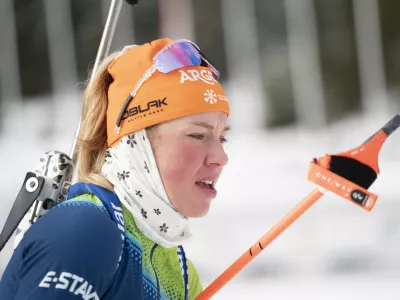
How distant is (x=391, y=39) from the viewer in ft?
15.1

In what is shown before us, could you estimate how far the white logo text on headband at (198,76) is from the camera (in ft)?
5.02

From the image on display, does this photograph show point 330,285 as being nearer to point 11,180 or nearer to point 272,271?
point 272,271

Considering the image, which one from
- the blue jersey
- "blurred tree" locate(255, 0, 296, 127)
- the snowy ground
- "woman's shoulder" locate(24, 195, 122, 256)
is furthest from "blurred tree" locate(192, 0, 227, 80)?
"woman's shoulder" locate(24, 195, 122, 256)

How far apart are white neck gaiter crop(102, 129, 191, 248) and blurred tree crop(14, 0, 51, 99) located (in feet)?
12.6

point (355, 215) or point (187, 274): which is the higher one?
point (187, 274)

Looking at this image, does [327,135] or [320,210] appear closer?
[320,210]

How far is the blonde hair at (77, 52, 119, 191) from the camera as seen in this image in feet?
5.08

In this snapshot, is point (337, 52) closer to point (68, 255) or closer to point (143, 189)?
point (143, 189)

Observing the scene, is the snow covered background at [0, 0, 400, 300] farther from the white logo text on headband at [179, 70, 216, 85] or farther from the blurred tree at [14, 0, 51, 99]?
the white logo text on headband at [179, 70, 216, 85]

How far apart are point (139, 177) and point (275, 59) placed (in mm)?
3464

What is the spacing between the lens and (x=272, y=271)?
11.8 ft

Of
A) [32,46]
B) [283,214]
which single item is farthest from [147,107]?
[32,46]

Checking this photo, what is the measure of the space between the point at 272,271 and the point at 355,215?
628 millimetres

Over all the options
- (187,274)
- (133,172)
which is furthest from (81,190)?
(187,274)
